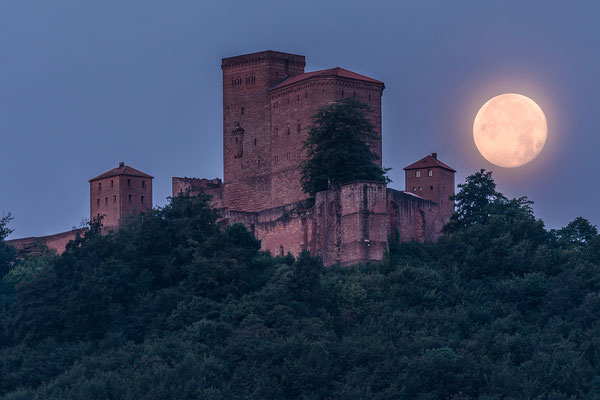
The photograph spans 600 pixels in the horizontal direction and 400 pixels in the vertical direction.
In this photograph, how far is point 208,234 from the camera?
59469 mm

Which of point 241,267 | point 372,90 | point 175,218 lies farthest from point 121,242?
point 372,90

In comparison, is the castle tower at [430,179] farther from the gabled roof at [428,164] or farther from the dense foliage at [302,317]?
the dense foliage at [302,317]

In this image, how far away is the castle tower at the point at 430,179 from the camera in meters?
75.8

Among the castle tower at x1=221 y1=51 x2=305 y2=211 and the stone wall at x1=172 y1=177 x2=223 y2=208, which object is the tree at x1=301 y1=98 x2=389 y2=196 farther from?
the stone wall at x1=172 y1=177 x2=223 y2=208

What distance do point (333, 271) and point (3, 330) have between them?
12411 millimetres

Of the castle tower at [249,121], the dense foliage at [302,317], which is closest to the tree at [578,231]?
the dense foliage at [302,317]

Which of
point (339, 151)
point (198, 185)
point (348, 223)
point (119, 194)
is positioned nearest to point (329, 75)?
point (339, 151)

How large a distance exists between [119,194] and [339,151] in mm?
18567

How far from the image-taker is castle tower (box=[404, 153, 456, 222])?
7581 centimetres

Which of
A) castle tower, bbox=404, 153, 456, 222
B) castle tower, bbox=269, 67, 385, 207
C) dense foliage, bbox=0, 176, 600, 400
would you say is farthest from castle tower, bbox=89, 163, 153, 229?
dense foliage, bbox=0, 176, 600, 400

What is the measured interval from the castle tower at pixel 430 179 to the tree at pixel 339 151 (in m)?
12.8

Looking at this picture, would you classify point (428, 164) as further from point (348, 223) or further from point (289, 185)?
point (348, 223)

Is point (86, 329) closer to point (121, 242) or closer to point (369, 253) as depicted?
point (121, 242)

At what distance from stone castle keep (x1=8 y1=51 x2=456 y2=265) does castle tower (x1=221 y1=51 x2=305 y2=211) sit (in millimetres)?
46
